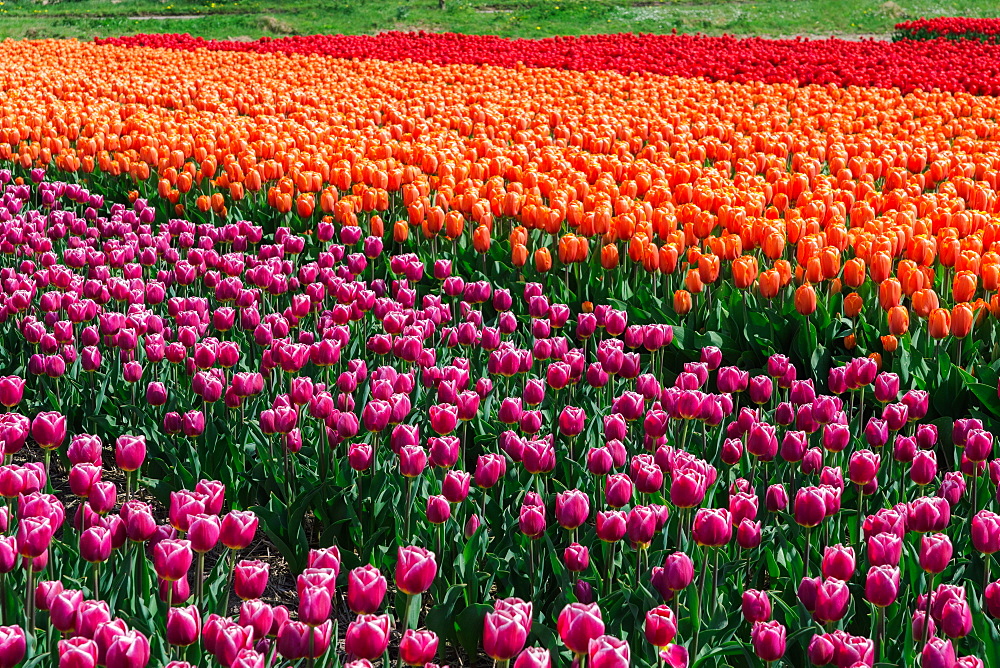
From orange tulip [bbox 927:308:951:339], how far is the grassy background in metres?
24.5

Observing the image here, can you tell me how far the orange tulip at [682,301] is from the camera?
4719 mm

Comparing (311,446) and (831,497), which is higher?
(831,497)

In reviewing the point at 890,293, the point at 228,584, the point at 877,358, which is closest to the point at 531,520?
the point at 228,584

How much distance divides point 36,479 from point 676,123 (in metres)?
7.99

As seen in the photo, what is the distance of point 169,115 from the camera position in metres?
11.0

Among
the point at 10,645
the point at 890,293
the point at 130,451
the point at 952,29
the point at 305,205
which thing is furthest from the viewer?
the point at 952,29

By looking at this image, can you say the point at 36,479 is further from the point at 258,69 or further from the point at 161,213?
the point at 258,69

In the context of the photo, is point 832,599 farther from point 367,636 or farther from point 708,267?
point 708,267

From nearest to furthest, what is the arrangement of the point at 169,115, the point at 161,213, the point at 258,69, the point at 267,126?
1. the point at 161,213
2. the point at 267,126
3. the point at 169,115
4. the point at 258,69

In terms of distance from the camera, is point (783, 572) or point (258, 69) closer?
point (783, 572)

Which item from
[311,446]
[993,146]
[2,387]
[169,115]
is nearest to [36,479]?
[2,387]

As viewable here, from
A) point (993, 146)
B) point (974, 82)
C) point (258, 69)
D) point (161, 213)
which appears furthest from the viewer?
point (258, 69)

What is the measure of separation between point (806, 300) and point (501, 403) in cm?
162

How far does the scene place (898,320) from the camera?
13.6ft
